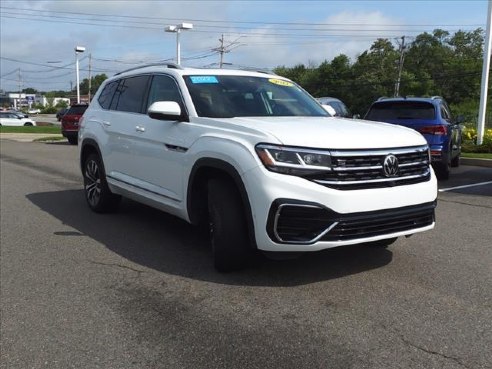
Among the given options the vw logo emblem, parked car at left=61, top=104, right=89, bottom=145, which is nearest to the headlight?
the vw logo emblem

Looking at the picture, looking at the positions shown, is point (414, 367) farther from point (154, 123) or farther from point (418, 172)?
point (154, 123)

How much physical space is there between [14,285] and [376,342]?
10.1 feet

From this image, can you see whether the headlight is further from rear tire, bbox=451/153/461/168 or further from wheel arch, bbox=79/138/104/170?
rear tire, bbox=451/153/461/168

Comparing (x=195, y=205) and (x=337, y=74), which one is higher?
(x=337, y=74)

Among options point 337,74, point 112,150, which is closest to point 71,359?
point 112,150

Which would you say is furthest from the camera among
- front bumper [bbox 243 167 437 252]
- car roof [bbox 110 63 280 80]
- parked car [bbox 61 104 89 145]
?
parked car [bbox 61 104 89 145]

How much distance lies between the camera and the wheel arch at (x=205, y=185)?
4305 millimetres

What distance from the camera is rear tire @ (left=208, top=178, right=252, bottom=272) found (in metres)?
4.45

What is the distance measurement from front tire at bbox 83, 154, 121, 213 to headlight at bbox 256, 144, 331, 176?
138 inches

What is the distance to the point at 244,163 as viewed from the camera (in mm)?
4277

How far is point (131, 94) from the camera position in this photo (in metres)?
6.55

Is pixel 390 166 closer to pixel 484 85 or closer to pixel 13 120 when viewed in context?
pixel 484 85

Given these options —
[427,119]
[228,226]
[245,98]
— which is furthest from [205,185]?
[427,119]

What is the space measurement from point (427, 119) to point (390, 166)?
6.69m
